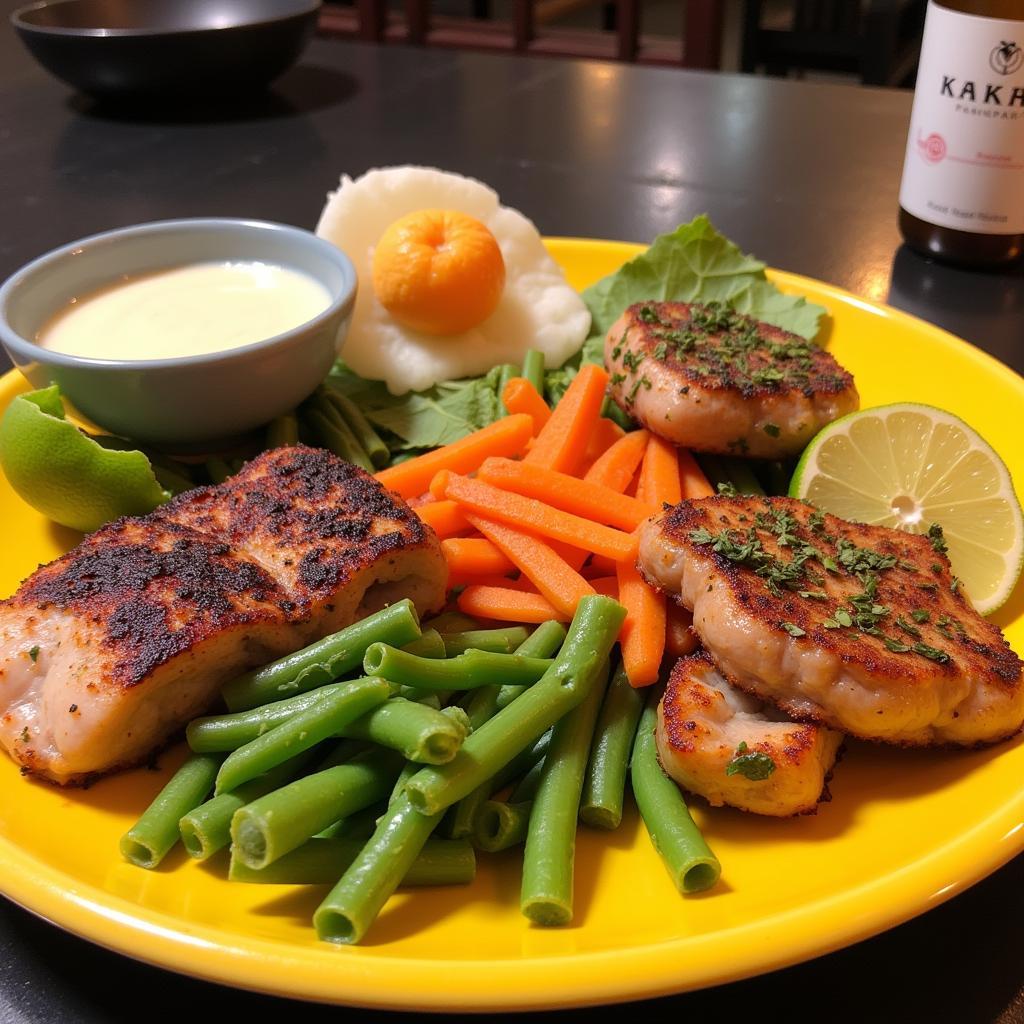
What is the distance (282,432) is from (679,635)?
4.05 ft

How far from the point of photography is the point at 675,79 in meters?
5.84

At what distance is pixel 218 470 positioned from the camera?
267cm

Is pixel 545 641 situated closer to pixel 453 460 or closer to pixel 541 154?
pixel 453 460

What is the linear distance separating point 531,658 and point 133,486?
101cm

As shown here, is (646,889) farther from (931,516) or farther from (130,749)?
(931,516)

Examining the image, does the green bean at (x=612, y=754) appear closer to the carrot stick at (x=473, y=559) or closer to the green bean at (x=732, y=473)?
the carrot stick at (x=473, y=559)

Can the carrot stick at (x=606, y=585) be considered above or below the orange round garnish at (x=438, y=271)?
below

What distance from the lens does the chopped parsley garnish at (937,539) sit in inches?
85.1

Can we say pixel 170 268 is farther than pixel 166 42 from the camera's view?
No

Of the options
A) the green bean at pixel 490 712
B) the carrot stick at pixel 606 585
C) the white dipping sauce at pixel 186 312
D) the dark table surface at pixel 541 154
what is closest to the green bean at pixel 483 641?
the green bean at pixel 490 712

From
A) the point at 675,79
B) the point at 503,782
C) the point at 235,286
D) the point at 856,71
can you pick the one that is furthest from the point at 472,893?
the point at 856,71

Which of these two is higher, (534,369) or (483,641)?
(534,369)

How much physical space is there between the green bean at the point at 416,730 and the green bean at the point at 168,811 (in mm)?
258

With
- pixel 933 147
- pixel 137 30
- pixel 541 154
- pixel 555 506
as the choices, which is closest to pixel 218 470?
pixel 555 506
